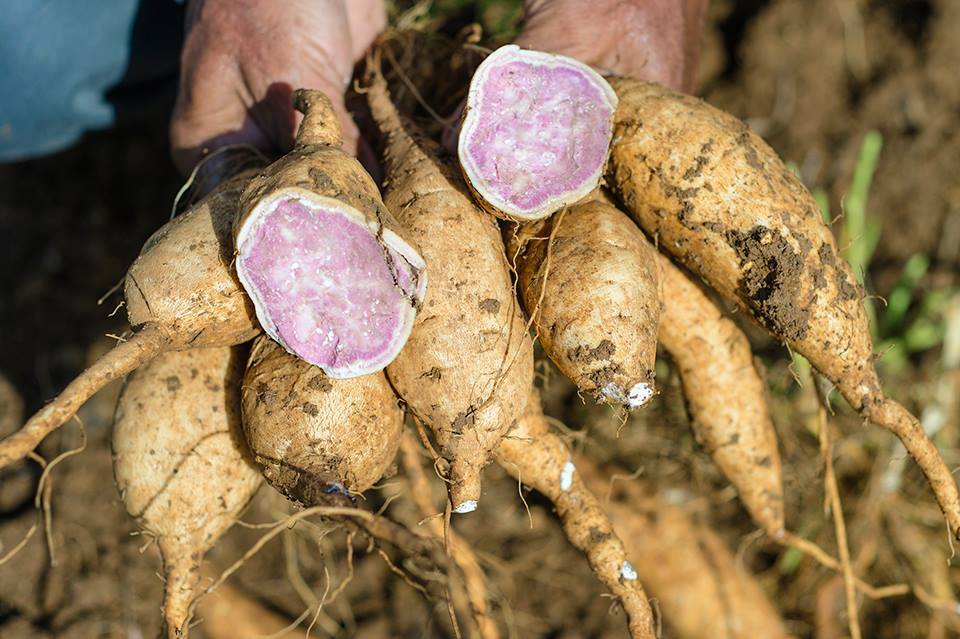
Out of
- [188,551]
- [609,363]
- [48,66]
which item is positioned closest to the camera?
[609,363]

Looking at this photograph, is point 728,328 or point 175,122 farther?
point 175,122

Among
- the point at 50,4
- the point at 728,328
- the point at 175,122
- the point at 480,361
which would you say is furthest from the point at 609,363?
the point at 50,4

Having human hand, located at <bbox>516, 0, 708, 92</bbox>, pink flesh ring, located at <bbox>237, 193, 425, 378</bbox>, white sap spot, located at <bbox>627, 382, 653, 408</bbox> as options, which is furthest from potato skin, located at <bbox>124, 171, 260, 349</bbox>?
human hand, located at <bbox>516, 0, 708, 92</bbox>

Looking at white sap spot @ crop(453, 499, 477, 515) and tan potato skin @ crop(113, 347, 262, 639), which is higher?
white sap spot @ crop(453, 499, 477, 515)

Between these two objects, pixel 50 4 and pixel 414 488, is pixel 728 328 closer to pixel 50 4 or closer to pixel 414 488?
pixel 414 488

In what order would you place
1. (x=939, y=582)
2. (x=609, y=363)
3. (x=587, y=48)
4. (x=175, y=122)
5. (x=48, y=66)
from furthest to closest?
1. (x=939, y=582)
2. (x=48, y=66)
3. (x=175, y=122)
4. (x=587, y=48)
5. (x=609, y=363)

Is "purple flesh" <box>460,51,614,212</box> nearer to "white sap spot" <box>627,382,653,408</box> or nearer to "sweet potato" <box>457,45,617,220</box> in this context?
"sweet potato" <box>457,45,617,220</box>

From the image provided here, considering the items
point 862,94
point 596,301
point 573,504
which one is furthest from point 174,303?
point 862,94
